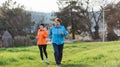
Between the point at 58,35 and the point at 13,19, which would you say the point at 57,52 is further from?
the point at 13,19

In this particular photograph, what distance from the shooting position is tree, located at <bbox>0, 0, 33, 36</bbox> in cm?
6494

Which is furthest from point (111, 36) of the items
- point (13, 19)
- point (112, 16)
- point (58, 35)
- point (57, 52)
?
point (57, 52)

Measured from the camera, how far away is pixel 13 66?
16188 millimetres

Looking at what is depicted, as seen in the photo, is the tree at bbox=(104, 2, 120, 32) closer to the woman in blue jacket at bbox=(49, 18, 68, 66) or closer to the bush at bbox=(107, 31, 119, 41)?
the bush at bbox=(107, 31, 119, 41)

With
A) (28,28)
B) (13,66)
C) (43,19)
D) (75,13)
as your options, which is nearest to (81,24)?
(75,13)

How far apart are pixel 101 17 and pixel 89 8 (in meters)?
3.29

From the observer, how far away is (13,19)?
65438mm

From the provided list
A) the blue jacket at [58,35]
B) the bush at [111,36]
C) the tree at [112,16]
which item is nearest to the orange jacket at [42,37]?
the blue jacket at [58,35]

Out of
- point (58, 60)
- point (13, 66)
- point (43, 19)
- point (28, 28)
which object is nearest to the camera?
point (58, 60)

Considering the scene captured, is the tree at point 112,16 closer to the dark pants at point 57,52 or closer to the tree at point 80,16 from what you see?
the tree at point 80,16

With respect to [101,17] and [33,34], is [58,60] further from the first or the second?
[101,17]

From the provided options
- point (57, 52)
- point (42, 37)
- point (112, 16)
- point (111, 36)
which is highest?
point (42, 37)

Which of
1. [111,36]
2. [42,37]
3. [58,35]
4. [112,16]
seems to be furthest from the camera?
[112,16]

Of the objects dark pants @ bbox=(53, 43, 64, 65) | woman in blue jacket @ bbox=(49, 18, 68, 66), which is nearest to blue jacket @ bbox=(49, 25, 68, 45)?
woman in blue jacket @ bbox=(49, 18, 68, 66)
